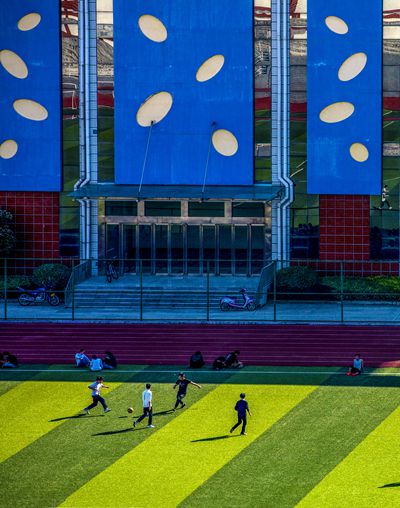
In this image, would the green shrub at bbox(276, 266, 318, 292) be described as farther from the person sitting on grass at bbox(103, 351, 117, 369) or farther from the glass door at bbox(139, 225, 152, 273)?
the person sitting on grass at bbox(103, 351, 117, 369)

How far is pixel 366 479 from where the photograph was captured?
147 ft

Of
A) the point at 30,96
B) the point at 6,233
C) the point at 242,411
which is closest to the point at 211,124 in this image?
the point at 30,96

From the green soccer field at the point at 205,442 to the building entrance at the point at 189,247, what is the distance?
59.6 feet

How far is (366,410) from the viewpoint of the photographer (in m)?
53.5

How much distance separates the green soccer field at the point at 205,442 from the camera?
4375cm

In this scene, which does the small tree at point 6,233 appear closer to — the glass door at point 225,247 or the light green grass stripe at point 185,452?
the glass door at point 225,247

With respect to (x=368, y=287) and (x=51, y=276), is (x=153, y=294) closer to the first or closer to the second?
(x=51, y=276)

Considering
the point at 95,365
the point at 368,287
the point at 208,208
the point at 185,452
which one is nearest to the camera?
the point at 185,452

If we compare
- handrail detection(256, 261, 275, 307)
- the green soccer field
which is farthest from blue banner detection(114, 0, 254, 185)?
the green soccer field

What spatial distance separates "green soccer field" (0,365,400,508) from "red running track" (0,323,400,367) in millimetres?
2538

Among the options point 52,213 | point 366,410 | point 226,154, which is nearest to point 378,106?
point 226,154

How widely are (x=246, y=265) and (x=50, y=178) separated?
1163cm

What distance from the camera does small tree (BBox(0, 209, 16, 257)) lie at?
77.8 metres

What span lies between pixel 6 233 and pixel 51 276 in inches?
156
